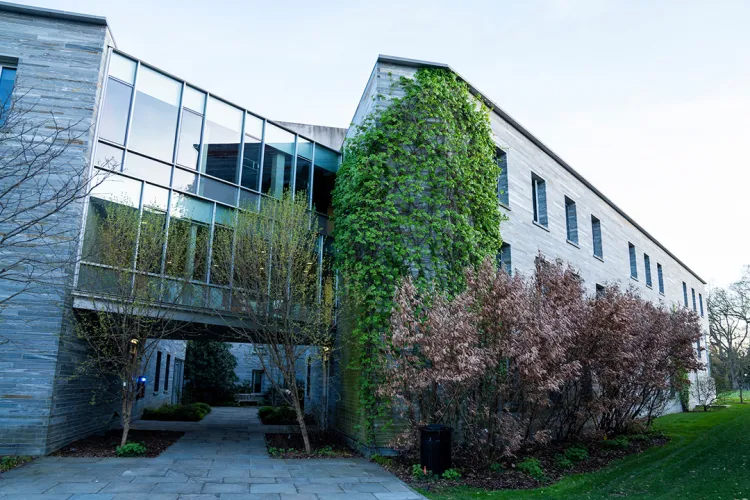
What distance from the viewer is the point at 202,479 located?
845cm

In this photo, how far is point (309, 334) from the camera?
37.5ft

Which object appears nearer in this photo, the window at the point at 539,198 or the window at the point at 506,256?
the window at the point at 506,256

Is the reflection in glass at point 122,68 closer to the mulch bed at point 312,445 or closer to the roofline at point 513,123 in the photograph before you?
the roofline at point 513,123

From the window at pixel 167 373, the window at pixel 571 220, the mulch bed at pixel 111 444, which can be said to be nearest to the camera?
the mulch bed at pixel 111 444

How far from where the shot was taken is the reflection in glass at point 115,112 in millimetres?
11336

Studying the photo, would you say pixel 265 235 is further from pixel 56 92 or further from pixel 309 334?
pixel 56 92

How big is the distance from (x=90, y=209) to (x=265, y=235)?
145 inches

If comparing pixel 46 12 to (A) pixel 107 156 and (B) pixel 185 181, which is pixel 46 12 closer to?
(A) pixel 107 156

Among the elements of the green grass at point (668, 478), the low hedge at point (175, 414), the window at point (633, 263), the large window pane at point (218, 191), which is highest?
the window at point (633, 263)

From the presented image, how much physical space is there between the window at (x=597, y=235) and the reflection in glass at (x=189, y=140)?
1587cm

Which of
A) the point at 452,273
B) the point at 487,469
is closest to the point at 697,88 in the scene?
the point at 452,273

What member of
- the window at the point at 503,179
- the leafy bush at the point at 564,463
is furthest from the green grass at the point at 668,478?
the window at the point at 503,179

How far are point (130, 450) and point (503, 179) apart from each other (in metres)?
11.9

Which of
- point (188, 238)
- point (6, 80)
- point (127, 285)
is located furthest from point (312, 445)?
point (6, 80)
